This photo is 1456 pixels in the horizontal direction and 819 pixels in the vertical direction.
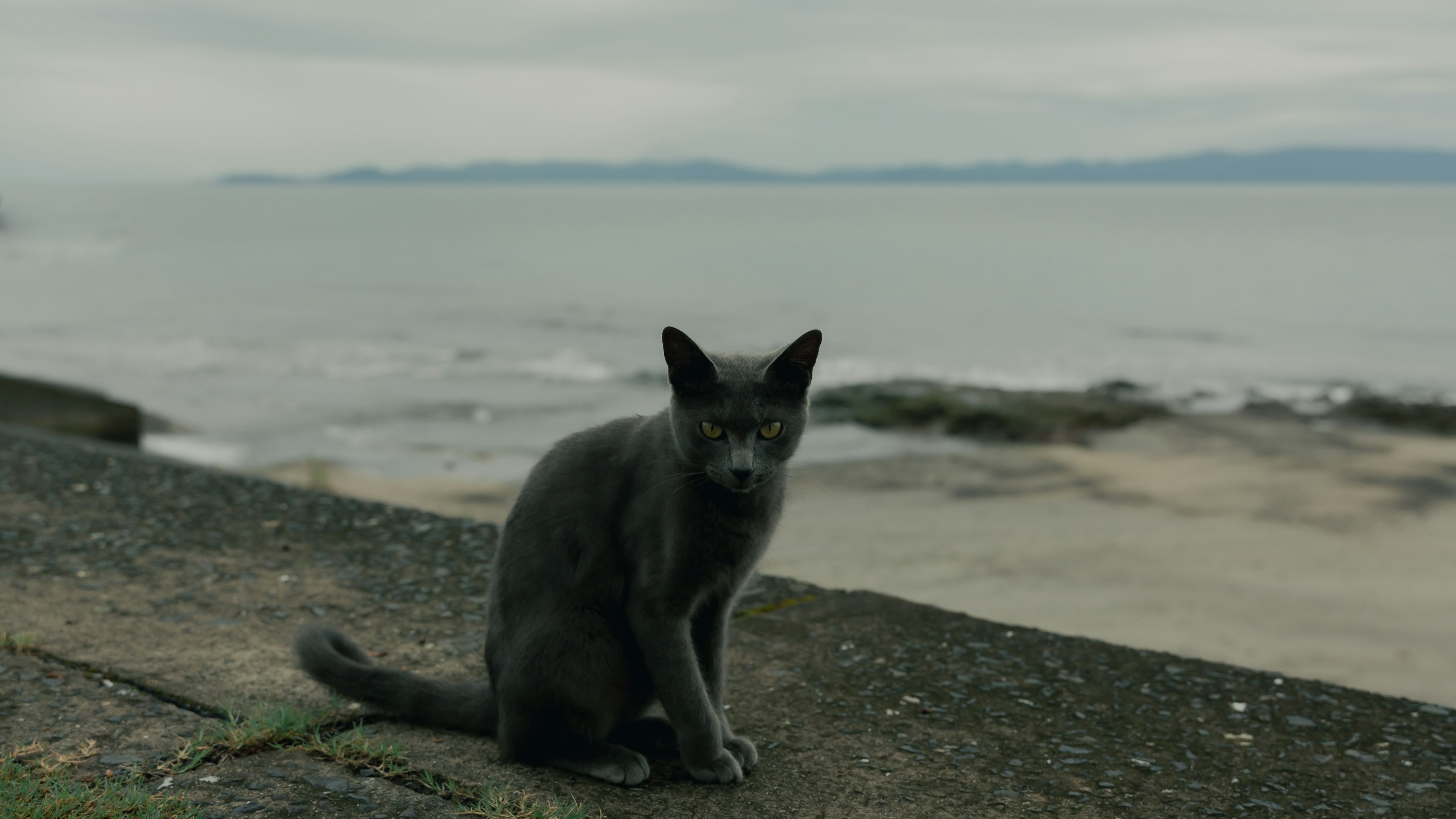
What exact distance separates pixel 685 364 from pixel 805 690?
1.36 meters

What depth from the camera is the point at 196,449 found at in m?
12.4

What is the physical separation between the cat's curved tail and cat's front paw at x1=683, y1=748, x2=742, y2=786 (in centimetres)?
59

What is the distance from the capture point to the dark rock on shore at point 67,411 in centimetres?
910

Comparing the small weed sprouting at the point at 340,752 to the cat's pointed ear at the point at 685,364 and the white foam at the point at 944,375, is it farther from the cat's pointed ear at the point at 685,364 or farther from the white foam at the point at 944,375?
the white foam at the point at 944,375

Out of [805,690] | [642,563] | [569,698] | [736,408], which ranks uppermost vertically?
[736,408]

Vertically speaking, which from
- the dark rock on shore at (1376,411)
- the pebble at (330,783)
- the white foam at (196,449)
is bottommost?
the white foam at (196,449)

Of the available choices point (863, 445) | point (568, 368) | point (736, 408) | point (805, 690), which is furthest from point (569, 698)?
point (568, 368)

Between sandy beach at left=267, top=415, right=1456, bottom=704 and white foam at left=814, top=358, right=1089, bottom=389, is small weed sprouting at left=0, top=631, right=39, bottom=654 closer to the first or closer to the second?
sandy beach at left=267, top=415, right=1456, bottom=704

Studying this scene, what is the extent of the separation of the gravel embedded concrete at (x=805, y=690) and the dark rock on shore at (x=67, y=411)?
4.93m

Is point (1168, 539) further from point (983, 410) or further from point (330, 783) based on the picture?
A: point (330, 783)

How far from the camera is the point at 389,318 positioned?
25.9m

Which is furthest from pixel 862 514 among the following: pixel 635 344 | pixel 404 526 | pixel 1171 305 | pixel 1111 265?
pixel 1111 265

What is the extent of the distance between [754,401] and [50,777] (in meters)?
1.93

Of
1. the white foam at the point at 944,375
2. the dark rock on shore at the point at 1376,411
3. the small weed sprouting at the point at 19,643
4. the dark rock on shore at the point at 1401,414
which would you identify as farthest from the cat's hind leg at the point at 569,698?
the white foam at the point at 944,375
